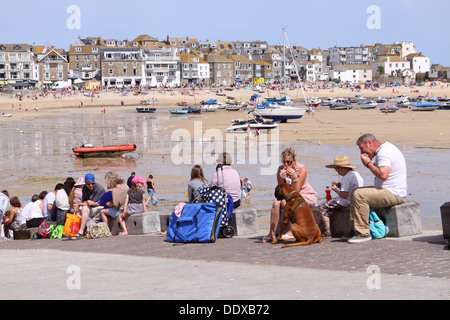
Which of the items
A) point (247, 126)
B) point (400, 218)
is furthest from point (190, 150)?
point (400, 218)

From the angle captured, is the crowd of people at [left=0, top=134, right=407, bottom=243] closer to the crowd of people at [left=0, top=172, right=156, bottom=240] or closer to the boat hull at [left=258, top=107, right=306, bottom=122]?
the crowd of people at [left=0, top=172, right=156, bottom=240]

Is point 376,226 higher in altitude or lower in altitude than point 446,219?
lower

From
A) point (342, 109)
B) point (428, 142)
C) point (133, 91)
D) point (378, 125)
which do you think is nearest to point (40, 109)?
point (133, 91)

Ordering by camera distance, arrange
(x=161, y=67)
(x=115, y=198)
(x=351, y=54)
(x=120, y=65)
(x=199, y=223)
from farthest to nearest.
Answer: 1. (x=351, y=54)
2. (x=161, y=67)
3. (x=120, y=65)
4. (x=115, y=198)
5. (x=199, y=223)

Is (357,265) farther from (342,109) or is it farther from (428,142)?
(342,109)

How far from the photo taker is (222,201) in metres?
9.97

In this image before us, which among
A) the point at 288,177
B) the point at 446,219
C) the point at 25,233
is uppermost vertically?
the point at 288,177

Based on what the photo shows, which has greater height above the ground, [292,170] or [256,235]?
[292,170]

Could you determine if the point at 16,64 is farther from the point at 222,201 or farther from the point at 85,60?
the point at 222,201

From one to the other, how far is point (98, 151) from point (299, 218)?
2519 centimetres

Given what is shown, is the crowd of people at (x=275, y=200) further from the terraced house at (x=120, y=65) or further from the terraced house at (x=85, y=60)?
the terraced house at (x=85, y=60)

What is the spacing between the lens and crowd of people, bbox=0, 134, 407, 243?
28.6 ft
